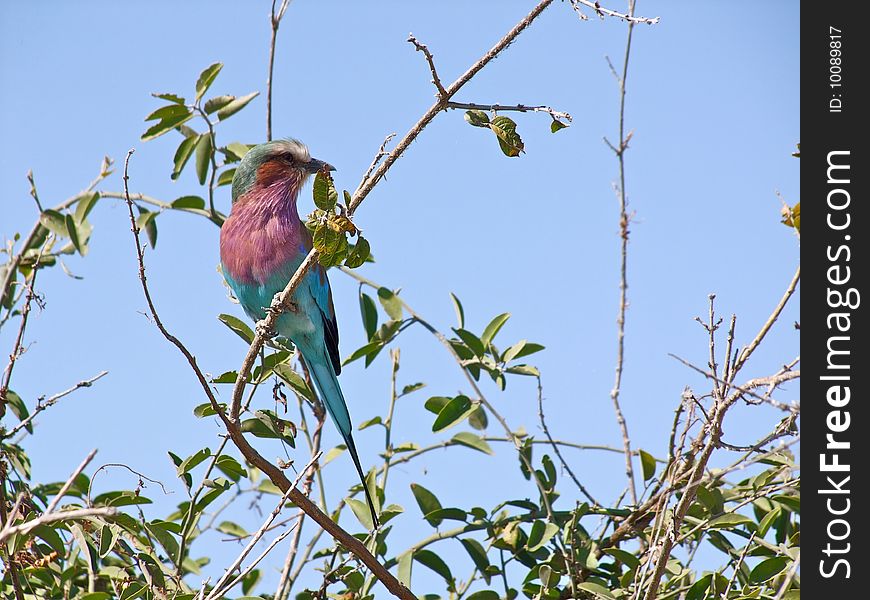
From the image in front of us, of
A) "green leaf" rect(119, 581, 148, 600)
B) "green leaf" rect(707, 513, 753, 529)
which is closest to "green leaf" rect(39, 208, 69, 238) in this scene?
"green leaf" rect(119, 581, 148, 600)

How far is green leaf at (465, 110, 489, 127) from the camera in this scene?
2.70 meters

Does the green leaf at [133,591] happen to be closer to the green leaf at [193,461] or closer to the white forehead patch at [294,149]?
the green leaf at [193,461]

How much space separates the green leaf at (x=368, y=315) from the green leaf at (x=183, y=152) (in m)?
0.97

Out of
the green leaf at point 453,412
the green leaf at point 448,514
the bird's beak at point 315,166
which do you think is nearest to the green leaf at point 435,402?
the green leaf at point 453,412

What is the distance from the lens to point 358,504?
3531 mm

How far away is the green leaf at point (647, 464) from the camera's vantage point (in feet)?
11.8

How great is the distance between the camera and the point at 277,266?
4418 mm

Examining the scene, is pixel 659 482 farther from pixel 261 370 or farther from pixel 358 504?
pixel 261 370

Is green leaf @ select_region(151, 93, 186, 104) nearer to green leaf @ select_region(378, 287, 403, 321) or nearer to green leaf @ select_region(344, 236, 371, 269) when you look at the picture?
green leaf @ select_region(378, 287, 403, 321)

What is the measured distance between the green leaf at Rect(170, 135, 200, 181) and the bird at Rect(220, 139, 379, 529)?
0.26m

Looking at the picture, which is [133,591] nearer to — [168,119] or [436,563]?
[436,563]

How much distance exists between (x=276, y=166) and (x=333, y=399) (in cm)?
128

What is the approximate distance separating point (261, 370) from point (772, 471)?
6.18 ft
